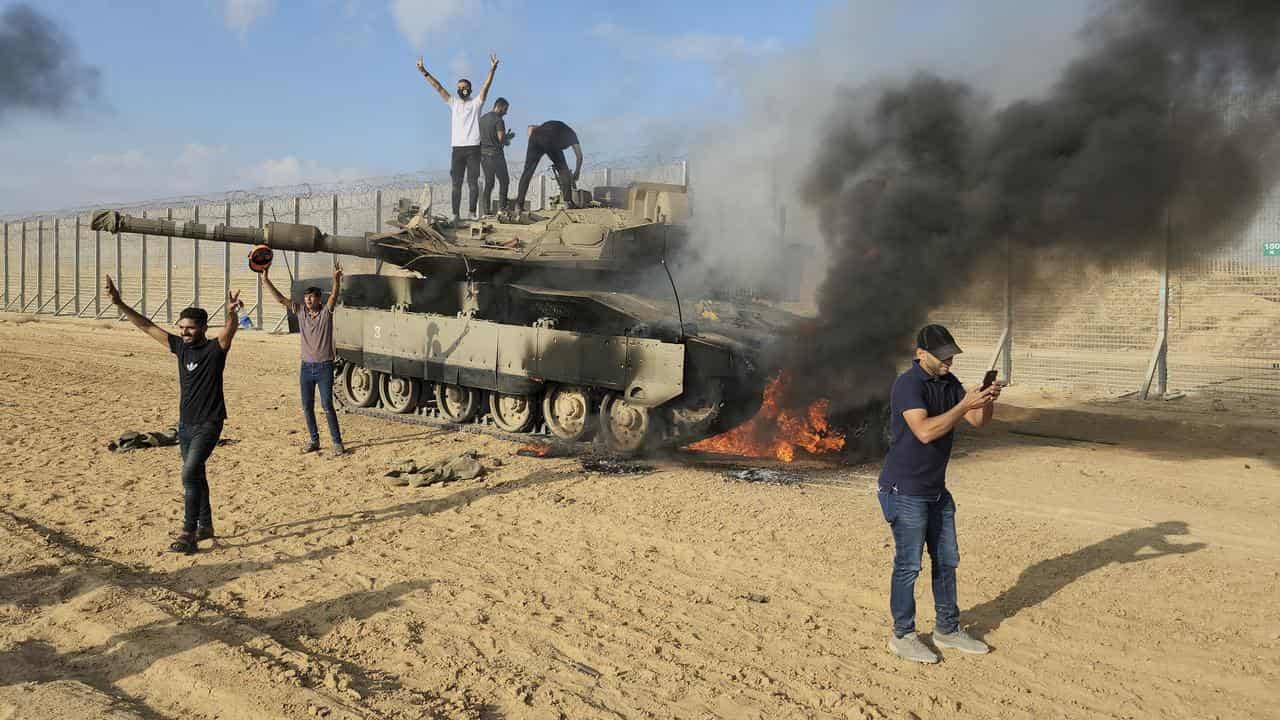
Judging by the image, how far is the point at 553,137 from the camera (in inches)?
563

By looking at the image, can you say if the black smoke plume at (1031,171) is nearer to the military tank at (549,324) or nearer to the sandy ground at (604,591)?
the military tank at (549,324)

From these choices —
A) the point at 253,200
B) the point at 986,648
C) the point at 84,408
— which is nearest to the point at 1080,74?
the point at 986,648

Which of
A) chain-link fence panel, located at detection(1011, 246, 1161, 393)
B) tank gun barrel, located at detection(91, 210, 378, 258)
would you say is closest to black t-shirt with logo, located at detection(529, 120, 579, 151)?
tank gun barrel, located at detection(91, 210, 378, 258)

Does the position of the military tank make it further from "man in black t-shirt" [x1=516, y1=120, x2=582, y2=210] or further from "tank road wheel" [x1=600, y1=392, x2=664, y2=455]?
"man in black t-shirt" [x1=516, y1=120, x2=582, y2=210]

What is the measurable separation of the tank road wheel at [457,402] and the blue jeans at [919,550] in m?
8.41

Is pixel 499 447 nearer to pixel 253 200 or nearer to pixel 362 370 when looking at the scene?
pixel 362 370

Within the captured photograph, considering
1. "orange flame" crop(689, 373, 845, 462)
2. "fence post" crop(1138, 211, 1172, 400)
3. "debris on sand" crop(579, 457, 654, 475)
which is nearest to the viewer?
"debris on sand" crop(579, 457, 654, 475)

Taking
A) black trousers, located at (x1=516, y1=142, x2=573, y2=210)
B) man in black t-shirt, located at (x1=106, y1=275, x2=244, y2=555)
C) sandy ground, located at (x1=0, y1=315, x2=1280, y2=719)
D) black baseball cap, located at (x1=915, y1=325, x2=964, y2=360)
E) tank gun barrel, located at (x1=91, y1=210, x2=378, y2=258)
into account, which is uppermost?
black trousers, located at (x1=516, y1=142, x2=573, y2=210)

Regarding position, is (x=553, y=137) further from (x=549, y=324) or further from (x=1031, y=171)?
(x=1031, y=171)

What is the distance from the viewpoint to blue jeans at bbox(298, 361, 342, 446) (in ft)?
35.1

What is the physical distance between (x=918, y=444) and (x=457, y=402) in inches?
356

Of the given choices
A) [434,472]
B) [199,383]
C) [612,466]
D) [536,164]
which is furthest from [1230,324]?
[199,383]

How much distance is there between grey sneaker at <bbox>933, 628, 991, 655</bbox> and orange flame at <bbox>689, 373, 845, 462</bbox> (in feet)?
17.1

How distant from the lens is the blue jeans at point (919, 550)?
5.15 m
